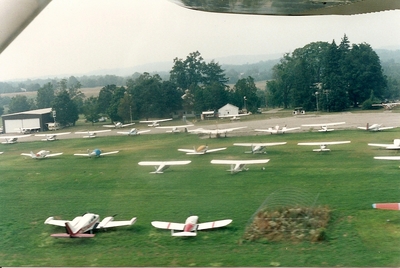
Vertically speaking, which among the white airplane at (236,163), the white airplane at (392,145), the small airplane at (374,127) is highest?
the small airplane at (374,127)

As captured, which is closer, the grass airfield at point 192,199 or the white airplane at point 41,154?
the grass airfield at point 192,199

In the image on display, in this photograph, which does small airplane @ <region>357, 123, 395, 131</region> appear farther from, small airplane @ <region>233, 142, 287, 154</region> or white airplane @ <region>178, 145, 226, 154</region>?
white airplane @ <region>178, 145, 226, 154</region>

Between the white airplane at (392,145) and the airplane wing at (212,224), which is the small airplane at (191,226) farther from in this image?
the white airplane at (392,145)

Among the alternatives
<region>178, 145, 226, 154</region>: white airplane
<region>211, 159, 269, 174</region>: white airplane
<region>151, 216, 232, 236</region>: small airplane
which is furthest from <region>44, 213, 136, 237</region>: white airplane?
<region>211, 159, 269, 174</region>: white airplane

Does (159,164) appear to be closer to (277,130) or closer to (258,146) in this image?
(258,146)

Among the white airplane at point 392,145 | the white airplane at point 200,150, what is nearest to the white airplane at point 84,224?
the white airplane at point 200,150

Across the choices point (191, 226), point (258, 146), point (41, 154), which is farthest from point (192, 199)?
point (41, 154)
